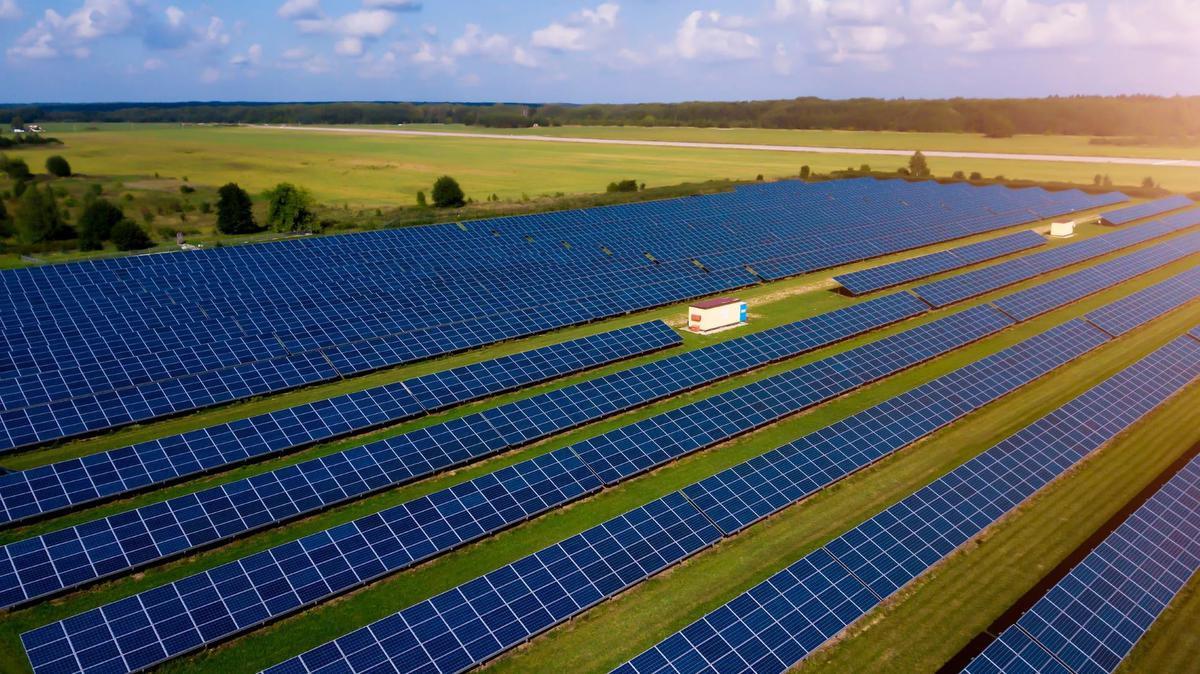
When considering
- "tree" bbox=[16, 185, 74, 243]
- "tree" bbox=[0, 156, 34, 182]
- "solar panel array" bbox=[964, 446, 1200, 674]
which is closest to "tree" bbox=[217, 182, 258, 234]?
"tree" bbox=[16, 185, 74, 243]

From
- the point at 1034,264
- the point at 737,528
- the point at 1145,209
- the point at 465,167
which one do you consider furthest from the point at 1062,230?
the point at 465,167

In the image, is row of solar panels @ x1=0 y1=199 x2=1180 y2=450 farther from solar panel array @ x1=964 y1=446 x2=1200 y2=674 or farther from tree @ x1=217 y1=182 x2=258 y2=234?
tree @ x1=217 y1=182 x2=258 y2=234

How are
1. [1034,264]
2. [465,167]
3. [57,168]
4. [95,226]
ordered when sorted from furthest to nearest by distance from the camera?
[465,167] → [57,168] → [1034,264] → [95,226]

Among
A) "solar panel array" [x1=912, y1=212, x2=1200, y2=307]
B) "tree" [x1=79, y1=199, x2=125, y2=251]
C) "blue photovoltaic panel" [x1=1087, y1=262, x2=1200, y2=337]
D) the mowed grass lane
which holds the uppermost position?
the mowed grass lane

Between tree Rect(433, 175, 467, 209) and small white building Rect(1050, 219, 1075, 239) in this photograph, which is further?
tree Rect(433, 175, 467, 209)

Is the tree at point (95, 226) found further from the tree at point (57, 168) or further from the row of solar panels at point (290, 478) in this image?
the tree at point (57, 168)

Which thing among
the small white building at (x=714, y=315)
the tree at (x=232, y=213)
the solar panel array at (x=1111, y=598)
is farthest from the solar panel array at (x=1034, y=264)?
the tree at (x=232, y=213)

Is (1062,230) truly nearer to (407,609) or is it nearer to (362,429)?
(362,429)
